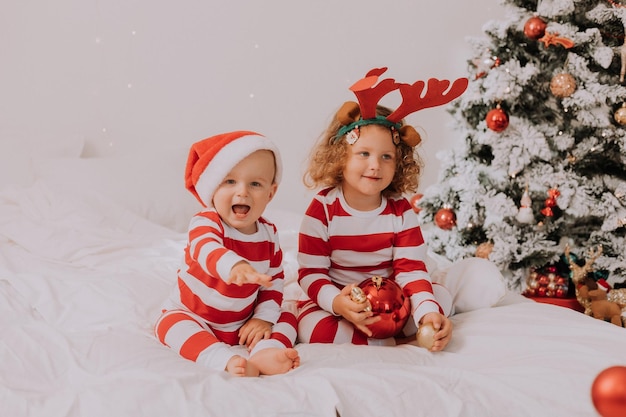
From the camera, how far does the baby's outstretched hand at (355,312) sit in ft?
3.95

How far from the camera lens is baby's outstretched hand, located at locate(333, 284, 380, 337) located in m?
1.20

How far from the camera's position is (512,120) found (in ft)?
7.10

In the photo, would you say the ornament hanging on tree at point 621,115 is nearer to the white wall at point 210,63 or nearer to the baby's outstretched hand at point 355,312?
the white wall at point 210,63

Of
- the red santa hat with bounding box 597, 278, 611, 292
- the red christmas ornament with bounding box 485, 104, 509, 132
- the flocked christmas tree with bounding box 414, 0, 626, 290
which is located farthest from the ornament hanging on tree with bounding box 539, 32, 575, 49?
the red santa hat with bounding box 597, 278, 611, 292

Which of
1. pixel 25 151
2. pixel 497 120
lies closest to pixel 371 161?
pixel 497 120

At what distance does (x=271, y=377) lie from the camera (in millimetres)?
1001

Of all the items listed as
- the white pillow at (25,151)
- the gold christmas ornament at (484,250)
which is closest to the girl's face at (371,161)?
the gold christmas ornament at (484,250)

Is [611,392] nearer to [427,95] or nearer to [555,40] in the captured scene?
[427,95]

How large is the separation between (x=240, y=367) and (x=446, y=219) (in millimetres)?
1421

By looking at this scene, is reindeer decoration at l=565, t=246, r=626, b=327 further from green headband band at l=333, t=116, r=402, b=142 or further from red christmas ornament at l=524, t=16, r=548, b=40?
green headband band at l=333, t=116, r=402, b=142

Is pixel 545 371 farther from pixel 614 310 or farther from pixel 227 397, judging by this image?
pixel 614 310

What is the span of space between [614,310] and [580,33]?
99 cm

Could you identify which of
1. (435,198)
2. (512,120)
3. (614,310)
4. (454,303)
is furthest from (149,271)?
(614,310)

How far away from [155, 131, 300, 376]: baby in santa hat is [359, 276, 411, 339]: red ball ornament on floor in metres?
0.18
